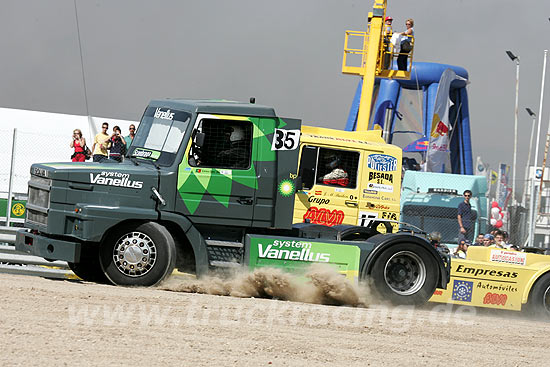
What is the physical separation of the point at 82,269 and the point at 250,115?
10.1 feet

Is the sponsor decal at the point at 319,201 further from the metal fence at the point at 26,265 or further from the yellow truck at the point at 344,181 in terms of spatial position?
the metal fence at the point at 26,265

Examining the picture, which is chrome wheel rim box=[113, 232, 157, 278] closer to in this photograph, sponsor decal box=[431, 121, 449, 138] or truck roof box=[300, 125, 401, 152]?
truck roof box=[300, 125, 401, 152]

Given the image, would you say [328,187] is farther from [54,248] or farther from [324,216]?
[54,248]

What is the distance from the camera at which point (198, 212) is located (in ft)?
33.2

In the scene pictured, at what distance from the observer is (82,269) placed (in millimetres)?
10758

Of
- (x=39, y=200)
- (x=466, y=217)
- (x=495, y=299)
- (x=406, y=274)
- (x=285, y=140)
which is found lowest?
(x=495, y=299)

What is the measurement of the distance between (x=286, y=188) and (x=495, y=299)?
141 inches

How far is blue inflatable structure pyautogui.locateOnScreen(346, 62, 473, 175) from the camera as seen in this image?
28.2m

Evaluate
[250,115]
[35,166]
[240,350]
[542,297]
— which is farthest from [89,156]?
[240,350]

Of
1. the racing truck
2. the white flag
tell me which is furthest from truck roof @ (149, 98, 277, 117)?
the white flag

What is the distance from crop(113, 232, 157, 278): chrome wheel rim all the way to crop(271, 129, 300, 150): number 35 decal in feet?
6.65

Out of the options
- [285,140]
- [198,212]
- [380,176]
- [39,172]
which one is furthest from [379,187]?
[39,172]

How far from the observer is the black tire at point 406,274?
10359 mm

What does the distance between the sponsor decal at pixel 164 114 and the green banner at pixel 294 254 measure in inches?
72.9
